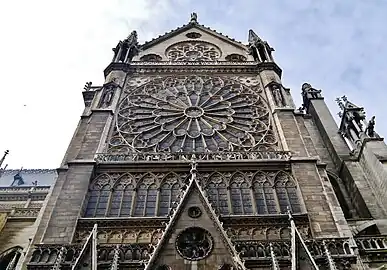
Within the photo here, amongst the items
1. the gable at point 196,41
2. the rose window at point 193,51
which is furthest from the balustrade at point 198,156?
the gable at point 196,41

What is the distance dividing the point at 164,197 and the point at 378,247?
6.71m

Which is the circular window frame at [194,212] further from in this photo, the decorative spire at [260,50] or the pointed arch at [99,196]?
the decorative spire at [260,50]

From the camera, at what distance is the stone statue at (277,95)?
17.9m

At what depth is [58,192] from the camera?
43.0 ft

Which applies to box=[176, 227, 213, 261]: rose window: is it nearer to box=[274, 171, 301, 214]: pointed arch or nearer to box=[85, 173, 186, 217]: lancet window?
box=[85, 173, 186, 217]: lancet window

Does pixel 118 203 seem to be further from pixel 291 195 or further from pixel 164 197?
pixel 291 195

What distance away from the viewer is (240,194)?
43.8ft

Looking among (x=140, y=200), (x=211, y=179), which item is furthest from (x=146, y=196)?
(x=211, y=179)

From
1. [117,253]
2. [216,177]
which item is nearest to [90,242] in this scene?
[117,253]

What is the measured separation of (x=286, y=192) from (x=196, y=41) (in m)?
13.8

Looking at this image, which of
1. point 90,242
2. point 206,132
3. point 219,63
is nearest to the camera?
point 90,242

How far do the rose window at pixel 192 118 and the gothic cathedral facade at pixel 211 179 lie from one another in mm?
58

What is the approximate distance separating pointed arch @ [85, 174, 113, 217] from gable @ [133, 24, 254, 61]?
10283mm

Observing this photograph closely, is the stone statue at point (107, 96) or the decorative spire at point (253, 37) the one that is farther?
the decorative spire at point (253, 37)
